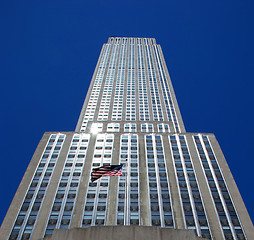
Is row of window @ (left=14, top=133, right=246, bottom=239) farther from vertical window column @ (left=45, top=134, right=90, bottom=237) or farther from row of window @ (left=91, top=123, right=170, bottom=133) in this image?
row of window @ (left=91, top=123, right=170, bottom=133)

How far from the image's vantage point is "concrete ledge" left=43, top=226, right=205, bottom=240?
22.9 meters

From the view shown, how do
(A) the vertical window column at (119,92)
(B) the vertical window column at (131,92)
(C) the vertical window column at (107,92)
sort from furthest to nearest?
1. (C) the vertical window column at (107,92)
2. (A) the vertical window column at (119,92)
3. (B) the vertical window column at (131,92)

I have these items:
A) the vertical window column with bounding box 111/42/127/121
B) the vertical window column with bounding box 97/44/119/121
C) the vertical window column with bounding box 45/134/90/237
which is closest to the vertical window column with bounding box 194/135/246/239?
the vertical window column with bounding box 45/134/90/237

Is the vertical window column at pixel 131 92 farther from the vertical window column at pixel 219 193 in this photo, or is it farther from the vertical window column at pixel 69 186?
the vertical window column at pixel 219 193

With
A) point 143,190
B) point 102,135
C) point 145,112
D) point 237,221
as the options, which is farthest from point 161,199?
point 145,112

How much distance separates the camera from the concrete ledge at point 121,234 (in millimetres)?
22859

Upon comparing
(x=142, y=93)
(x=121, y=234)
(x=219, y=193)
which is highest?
(x=142, y=93)

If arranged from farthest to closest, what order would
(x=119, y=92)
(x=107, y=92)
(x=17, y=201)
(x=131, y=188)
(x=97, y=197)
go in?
(x=107, y=92), (x=119, y=92), (x=131, y=188), (x=97, y=197), (x=17, y=201)

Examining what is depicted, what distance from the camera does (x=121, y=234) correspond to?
23062mm

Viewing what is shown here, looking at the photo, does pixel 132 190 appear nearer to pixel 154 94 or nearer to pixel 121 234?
pixel 121 234

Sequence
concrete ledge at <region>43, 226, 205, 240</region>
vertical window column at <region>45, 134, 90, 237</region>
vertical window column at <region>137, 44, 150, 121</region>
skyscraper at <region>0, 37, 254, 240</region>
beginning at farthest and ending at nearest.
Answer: vertical window column at <region>137, 44, 150, 121</region> < vertical window column at <region>45, 134, 90, 237</region> < skyscraper at <region>0, 37, 254, 240</region> < concrete ledge at <region>43, 226, 205, 240</region>

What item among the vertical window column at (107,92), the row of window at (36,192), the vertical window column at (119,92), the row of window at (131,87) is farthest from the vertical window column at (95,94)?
the row of window at (36,192)

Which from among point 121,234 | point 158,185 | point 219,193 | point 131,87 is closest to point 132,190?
point 158,185

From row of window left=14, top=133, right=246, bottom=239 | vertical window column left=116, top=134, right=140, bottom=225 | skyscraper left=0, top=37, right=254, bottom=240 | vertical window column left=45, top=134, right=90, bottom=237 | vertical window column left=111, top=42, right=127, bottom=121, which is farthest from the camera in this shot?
vertical window column left=111, top=42, right=127, bottom=121
